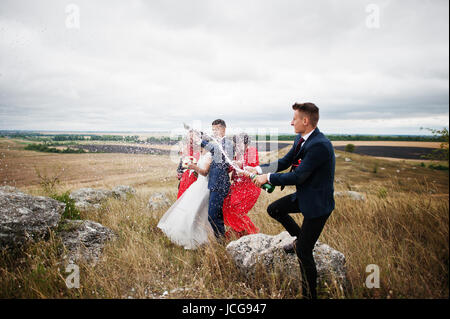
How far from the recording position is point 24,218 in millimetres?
3836

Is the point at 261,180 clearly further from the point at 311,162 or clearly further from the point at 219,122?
the point at 219,122

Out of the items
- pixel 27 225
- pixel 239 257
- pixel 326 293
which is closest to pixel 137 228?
pixel 27 225

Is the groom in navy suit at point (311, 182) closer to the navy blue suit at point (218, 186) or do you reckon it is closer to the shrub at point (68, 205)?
the navy blue suit at point (218, 186)

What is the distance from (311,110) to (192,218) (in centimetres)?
358

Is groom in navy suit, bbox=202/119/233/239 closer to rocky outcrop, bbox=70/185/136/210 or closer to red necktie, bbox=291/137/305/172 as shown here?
red necktie, bbox=291/137/305/172

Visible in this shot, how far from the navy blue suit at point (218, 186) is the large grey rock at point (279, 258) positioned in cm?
103

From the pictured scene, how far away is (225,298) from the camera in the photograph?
10.0 feet

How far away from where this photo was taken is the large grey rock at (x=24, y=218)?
366 cm

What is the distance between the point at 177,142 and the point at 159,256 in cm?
262

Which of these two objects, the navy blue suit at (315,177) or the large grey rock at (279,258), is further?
the large grey rock at (279,258)

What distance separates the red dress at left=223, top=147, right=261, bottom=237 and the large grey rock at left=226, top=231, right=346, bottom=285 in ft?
4.07

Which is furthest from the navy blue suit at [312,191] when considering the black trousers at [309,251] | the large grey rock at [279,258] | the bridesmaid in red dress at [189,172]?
the bridesmaid in red dress at [189,172]

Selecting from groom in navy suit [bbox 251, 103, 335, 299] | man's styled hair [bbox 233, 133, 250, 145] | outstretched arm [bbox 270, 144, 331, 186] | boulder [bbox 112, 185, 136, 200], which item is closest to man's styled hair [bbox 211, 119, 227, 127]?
man's styled hair [bbox 233, 133, 250, 145]
